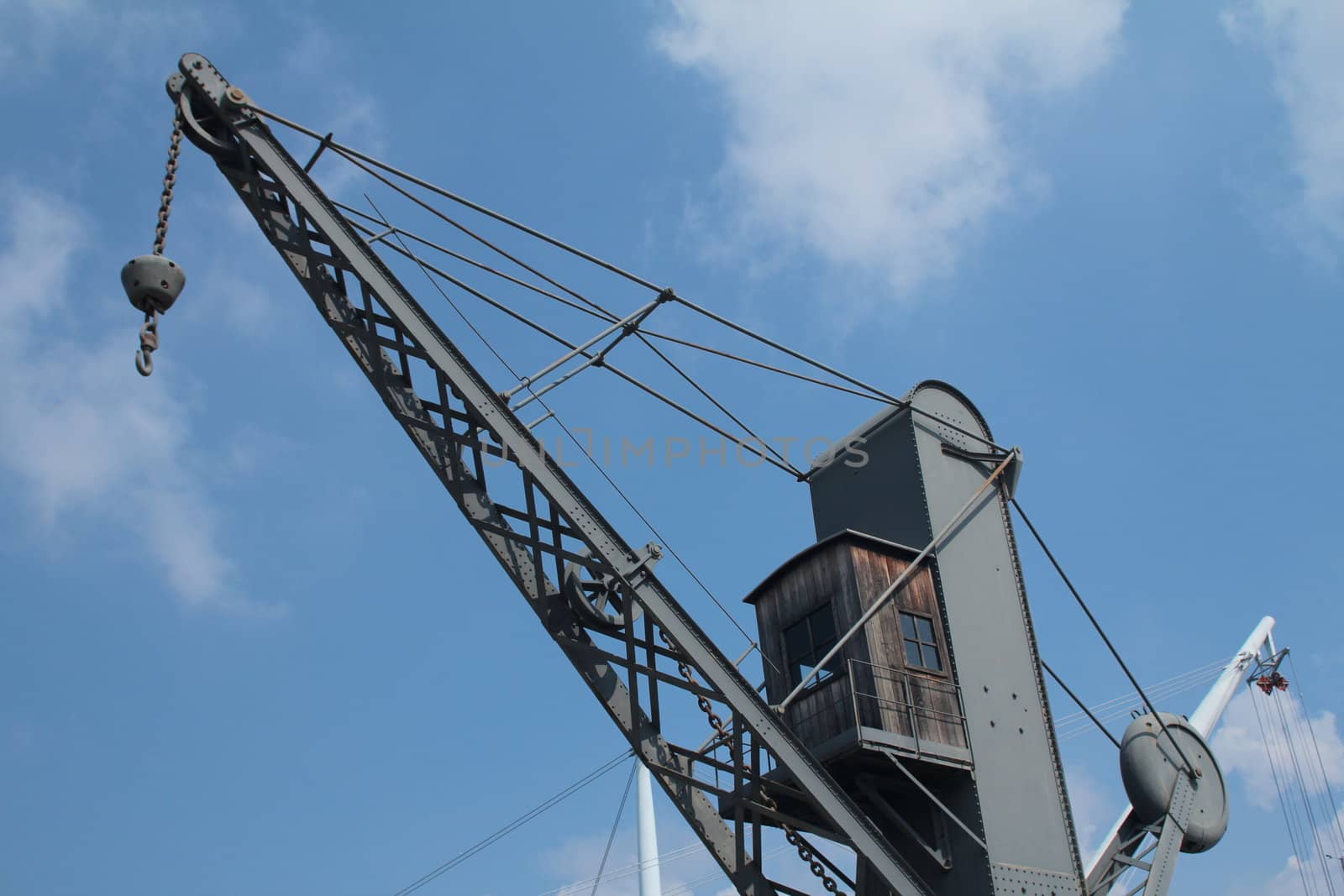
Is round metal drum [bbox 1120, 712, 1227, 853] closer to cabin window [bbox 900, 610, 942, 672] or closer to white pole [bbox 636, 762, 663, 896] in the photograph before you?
cabin window [bbox 900, 610, 942, 672]

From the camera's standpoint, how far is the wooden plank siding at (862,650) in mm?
14000

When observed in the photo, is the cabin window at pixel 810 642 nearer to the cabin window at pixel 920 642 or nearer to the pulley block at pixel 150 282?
the cabin window at pixel 920 642

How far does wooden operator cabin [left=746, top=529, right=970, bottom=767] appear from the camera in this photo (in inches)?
547

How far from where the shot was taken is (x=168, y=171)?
13.2 meters

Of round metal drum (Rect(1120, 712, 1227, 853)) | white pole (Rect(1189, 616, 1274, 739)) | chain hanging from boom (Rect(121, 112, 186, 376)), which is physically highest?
white pole (Rect(1189, 616, 1274, 739))

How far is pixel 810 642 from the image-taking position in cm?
1527

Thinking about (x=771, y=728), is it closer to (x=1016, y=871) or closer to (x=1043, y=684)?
(x=1016, y=871)

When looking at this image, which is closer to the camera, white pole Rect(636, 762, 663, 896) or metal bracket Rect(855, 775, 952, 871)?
metal bracket Rect(855, 775, 952, 871)

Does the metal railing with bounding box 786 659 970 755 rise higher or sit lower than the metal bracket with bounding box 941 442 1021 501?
lower

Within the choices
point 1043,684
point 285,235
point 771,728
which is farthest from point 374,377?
point 1043,684

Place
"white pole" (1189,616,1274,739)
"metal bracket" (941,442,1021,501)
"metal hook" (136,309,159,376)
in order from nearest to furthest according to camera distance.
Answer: "metal hook" (136,309,159,376) → "metal bracket" (941,442,1021,501) → "white pole" (1189,616,1274,739)

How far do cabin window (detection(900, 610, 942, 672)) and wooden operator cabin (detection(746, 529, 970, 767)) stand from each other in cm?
1

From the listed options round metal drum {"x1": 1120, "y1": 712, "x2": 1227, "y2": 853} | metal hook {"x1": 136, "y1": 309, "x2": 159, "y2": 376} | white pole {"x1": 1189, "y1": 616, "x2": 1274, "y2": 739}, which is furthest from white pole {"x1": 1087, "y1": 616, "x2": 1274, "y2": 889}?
metal hook {"x1": 136, "y1": 309, "x2": 159, "y2": 376}

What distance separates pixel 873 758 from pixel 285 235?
9189 millimetres
